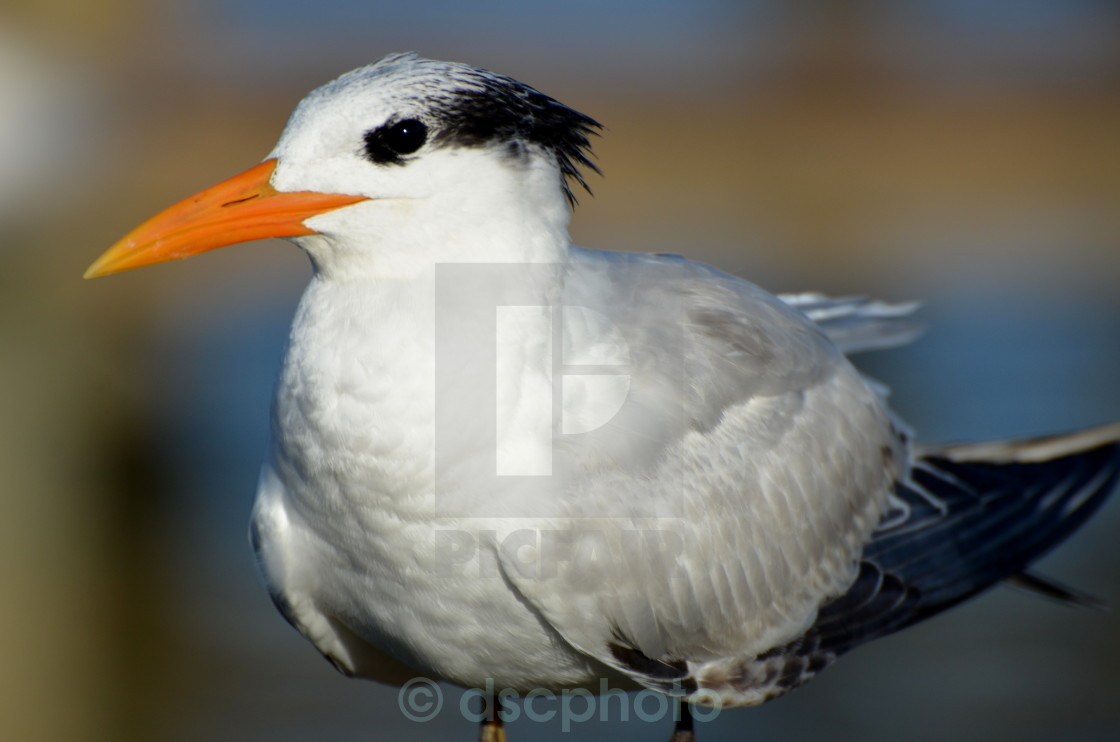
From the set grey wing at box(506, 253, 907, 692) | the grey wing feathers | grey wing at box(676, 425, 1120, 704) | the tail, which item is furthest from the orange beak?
the grey wing feathers

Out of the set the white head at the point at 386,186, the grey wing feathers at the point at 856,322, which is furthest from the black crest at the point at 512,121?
the grey wing feathers at the point at 856,322

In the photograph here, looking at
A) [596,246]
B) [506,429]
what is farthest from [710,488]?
[596,246]

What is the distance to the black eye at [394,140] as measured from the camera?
2.55m

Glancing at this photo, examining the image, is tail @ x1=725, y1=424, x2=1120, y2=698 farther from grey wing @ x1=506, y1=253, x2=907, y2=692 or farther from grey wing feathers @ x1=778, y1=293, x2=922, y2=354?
grey wing feathers @ x1=778, y1=293, x2=922, y2=354

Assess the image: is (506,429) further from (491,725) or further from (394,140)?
(491,725)

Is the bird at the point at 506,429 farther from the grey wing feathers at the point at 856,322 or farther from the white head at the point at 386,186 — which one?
the grey wing feathers at the point at 856,322

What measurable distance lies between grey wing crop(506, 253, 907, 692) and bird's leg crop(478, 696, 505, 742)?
74cm

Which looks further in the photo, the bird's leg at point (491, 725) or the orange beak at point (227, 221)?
the bird's leg at point (491, 725)

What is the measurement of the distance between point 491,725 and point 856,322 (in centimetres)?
163

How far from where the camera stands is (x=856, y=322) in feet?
12.8

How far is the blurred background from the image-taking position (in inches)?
226

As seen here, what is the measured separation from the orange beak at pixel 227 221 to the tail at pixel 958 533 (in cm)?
146

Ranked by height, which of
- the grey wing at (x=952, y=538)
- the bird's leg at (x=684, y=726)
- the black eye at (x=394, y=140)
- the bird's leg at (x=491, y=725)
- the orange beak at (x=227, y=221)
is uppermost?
the black eye at (x=394, y=140)

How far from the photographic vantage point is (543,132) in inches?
108
